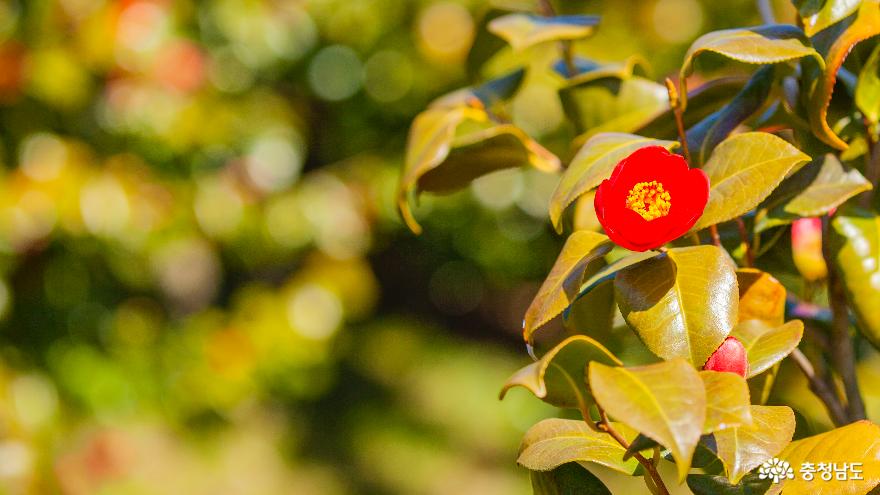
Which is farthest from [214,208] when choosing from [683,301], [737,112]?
[683,301]

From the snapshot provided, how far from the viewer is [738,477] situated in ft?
1.48

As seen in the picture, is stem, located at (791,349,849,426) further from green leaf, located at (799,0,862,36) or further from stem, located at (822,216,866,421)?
green leaf, located at (799,0,862,36)

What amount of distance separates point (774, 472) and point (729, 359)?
8cm

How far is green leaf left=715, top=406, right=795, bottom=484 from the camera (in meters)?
0.46

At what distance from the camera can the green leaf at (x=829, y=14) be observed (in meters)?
0.54

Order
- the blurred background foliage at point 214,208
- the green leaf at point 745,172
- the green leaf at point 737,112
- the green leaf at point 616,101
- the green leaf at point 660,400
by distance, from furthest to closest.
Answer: the blurred background foliage at point 214,208, the green leaf at point 616,101, the green leaf at point 737,112, the green leaf at point 745,172, the green leaf at point 660,400

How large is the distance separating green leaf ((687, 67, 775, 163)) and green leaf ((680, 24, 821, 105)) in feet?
0.18

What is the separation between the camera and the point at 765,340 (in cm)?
54

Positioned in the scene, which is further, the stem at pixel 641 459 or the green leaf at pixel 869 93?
the green leaf at pixel 869 93

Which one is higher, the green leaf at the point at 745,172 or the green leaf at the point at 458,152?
the green leaf at the point at 745,172

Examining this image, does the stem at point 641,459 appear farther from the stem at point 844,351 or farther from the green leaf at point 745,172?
the stem at point 844,351

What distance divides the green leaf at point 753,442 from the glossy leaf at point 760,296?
90mm

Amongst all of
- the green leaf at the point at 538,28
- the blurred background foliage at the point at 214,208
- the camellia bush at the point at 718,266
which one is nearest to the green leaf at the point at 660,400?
the camellia bush at the point at 718,266

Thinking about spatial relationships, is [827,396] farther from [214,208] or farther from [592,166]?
[214,208]
